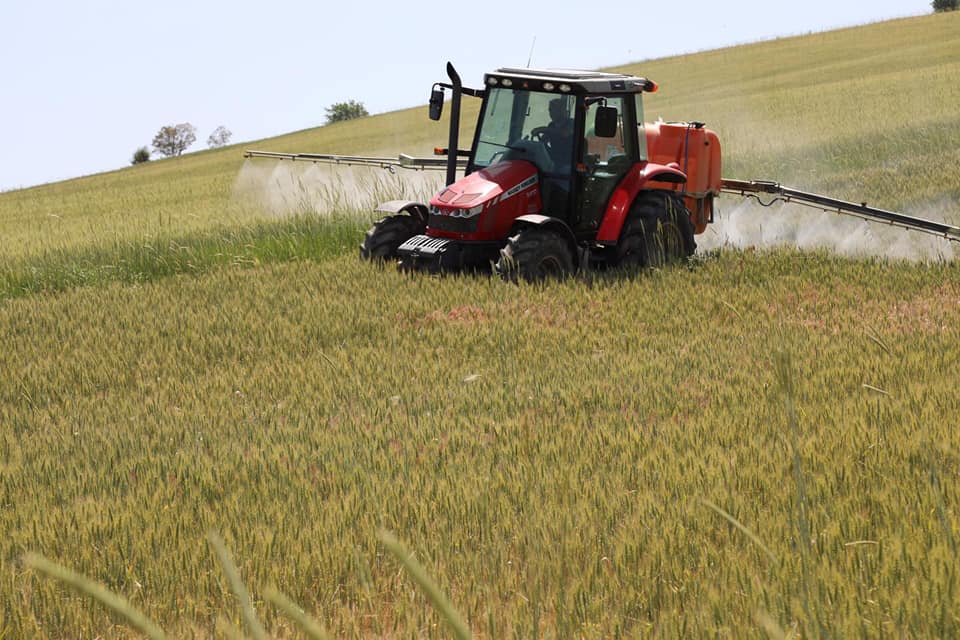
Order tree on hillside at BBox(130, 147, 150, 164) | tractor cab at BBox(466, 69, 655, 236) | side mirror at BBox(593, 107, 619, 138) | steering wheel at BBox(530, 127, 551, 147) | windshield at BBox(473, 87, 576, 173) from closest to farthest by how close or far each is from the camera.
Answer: side mirror at BBox(593, 107, 619, 138), tractor cab at BBox(466, 69, 655, 236), windshield at BBox(473, 87, 576, 173), steering wheel at BBox(530, 127, 551, 147), tree on hillside at BBox(130, 147, 150, 164)

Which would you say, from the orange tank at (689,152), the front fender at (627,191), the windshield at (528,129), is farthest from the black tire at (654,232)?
the windshield at (528,129)

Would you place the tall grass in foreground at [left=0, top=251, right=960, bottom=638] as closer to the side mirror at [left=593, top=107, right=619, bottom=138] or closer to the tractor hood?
the tractor hood

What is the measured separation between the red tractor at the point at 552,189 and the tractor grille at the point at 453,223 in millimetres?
12

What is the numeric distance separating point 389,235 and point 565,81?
2692 mm

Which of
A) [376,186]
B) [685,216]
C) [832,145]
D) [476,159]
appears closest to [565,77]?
[476,159]

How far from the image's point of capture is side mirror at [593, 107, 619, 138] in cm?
995

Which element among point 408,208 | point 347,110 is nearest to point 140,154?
point 347,110

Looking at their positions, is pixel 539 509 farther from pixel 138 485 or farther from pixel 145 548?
pixel 138 485

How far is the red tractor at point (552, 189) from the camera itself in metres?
10.5

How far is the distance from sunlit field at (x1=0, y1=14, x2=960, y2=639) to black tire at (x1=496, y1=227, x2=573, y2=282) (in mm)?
256

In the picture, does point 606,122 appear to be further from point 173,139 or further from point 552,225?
point 173,139

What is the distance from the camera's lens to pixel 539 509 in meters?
4.68

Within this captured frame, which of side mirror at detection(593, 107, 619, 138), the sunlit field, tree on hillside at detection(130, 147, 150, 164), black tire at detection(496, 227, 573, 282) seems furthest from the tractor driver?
tree on hillside at detection(130, 147, 150, 164)

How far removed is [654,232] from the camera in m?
11.0
